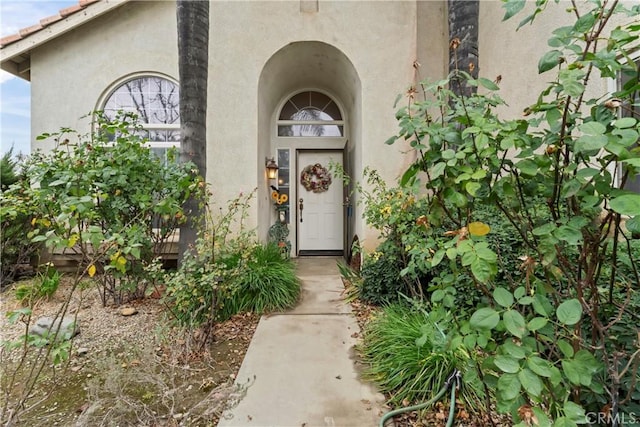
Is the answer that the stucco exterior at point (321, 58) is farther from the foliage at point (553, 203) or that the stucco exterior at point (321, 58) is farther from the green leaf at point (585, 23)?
the green leaf at point (585, 23)

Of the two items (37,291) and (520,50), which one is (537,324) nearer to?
(520,50)

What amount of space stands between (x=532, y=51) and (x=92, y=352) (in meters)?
5.43

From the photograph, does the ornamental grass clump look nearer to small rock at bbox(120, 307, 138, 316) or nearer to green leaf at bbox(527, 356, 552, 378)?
small rock at bbox(120, 307, 138, 316)

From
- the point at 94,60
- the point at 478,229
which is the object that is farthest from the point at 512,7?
the point at 94,60

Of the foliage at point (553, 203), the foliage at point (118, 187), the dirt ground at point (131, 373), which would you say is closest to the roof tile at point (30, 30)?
the foliage at point (118, 187)

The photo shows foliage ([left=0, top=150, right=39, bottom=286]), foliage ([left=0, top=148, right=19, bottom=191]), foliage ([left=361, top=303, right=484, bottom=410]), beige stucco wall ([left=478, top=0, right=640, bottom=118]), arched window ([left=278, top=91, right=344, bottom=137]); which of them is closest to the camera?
foliage ([left=361, top=303, right=484, bottom=410])

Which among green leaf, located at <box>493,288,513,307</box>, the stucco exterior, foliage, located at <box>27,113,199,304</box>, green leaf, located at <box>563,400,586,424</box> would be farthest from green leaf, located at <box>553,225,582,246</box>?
the stucco exterior

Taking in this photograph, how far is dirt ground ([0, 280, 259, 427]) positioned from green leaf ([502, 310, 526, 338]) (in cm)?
173

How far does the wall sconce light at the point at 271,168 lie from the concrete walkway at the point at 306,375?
10.1ft

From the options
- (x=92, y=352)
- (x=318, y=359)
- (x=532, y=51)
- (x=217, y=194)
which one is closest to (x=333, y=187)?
(x=217, y=194)

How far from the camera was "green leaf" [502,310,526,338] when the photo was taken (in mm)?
851

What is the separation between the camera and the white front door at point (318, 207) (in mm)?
6422

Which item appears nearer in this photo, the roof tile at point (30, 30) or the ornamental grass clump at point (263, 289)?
the ornamental grass clump at point (263, 289)

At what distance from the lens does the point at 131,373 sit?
6.64 feet
